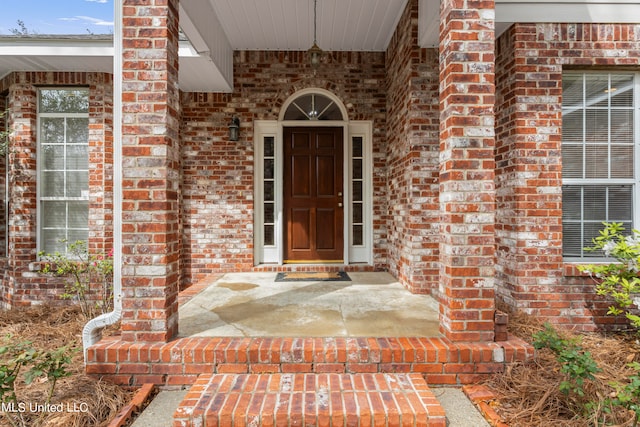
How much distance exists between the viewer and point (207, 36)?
4043 millimetres

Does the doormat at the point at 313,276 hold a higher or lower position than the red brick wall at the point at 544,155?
lower

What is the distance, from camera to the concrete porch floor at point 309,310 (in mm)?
2717

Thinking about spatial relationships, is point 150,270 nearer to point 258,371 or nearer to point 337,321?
point 258,371

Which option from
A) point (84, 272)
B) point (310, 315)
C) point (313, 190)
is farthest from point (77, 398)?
point (313, 190)

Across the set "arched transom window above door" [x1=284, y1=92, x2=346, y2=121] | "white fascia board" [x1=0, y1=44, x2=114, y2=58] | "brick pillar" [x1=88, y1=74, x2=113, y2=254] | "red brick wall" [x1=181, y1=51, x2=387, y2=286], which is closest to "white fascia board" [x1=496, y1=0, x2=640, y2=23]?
"red brick wall" [x1=181, y1=51, x2=387, y2=286]

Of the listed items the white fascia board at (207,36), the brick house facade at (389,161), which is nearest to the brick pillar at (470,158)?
the brick house facade at (389,161)

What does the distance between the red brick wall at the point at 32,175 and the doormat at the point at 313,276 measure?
2361 millimetres

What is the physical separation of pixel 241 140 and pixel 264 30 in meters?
1.49

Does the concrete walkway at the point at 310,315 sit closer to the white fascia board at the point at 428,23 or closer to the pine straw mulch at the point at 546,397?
the pine straw mulch at the point at 546,397

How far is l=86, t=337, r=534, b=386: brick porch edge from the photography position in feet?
7.81

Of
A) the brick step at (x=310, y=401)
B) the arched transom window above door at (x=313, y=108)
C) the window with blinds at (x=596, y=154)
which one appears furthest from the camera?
the arched transom window above door at (x=313, y=108)

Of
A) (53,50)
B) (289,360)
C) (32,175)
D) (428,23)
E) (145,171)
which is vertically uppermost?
(53,50)

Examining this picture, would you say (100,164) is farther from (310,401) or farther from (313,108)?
(310,401)

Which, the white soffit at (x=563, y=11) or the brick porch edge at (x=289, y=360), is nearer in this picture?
the brick porch edge at (x=289, y=360)
